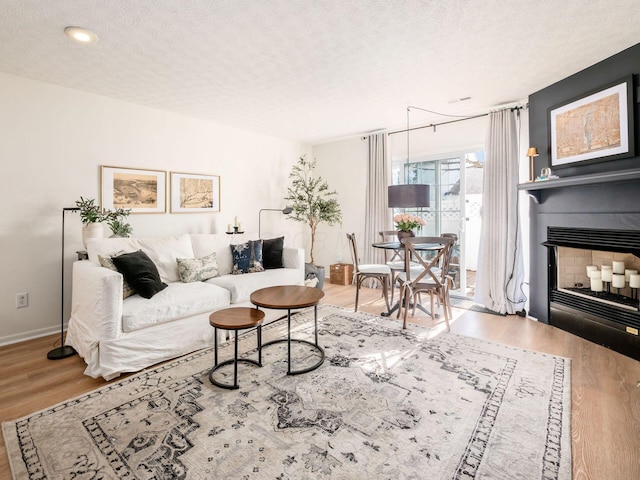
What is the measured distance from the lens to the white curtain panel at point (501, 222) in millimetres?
3947

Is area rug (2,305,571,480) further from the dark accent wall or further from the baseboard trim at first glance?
the baseboard trim

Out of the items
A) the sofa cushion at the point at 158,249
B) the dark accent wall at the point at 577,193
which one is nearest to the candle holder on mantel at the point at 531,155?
the dark accent wall at the point at 577,193

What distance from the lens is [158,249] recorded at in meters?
3.39

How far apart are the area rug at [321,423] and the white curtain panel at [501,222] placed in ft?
4.61

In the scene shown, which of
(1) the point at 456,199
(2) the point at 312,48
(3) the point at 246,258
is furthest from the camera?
(1) the point at 456,199

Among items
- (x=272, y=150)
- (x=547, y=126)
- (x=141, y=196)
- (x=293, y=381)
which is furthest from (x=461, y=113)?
(x=141, y=196)

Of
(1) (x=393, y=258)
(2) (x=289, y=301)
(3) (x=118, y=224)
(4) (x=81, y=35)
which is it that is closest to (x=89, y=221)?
(3) (x=118, y=224)

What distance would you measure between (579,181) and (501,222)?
1.15 meters

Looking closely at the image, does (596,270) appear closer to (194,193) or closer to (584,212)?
(584,212)

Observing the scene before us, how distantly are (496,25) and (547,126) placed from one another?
1679mm

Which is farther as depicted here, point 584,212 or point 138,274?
point 584,212

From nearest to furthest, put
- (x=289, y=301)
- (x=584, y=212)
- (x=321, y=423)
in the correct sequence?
(x=321, y=423) < (x=289, y=301) < (x=584, y=212)

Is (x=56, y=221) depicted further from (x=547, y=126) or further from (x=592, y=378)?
(x=547, y=126)

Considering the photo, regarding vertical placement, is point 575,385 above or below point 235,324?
below
